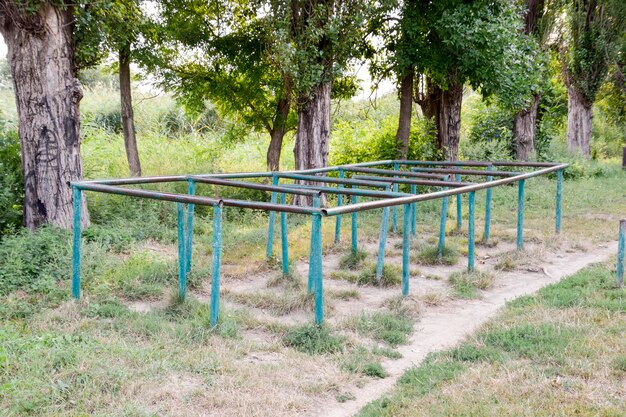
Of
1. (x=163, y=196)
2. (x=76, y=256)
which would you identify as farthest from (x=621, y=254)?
(x=76, y=256)

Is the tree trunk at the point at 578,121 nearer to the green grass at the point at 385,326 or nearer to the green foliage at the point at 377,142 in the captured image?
the green foliage at the point at 377,142

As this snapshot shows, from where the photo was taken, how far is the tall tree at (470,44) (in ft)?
37.6

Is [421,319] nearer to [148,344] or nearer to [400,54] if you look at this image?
[148,344]

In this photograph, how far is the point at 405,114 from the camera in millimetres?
13945

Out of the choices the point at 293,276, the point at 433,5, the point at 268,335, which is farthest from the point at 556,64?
the point at 268,335

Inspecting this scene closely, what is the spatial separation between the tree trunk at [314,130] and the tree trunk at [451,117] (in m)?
3.95

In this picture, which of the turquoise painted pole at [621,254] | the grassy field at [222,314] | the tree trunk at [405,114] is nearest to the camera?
the grassy field at [222,314]

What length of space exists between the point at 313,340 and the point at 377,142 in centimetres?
1035

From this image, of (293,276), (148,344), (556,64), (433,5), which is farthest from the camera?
(556,64)

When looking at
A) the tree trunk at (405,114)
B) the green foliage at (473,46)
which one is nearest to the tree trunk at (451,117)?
the green foliage at (473,46)

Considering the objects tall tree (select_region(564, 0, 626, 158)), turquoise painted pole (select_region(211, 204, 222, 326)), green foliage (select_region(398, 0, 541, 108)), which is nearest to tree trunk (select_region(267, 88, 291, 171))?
green foliage (select_region(398, 0, 541, 108))

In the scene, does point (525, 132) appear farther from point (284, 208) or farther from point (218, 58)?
point (284, 208)

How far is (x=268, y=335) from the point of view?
4910 mm

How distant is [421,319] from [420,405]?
1.89 meters
